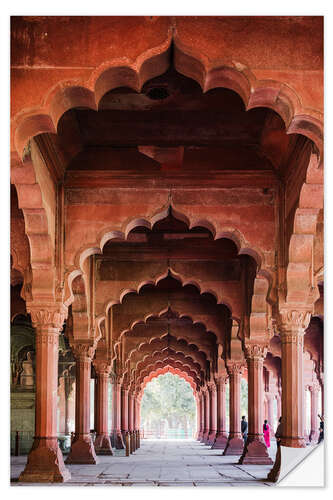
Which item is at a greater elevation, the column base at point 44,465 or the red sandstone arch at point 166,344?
the red sandstone arch at point 166,344

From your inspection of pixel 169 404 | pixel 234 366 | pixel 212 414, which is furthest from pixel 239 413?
pixel 169 404

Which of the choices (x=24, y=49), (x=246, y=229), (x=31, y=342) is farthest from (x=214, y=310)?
(x=24, y=49)

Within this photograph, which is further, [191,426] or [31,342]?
[191,426]

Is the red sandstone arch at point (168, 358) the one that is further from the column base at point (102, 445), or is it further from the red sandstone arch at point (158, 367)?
the column base at point (102, 445)

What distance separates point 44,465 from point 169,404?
6548 cm

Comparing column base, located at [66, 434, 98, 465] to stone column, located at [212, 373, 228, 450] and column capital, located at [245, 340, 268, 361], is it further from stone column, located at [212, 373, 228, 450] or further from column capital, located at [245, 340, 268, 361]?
stone column, located at [212, 373, 228, 450]

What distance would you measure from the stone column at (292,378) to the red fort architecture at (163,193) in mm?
26

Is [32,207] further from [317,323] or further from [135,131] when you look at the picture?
[317,323]

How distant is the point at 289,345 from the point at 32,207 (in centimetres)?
507

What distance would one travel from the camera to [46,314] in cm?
1232

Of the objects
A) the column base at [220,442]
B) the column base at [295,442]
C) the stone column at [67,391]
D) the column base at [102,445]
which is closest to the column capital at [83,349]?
the column base at [102,445]

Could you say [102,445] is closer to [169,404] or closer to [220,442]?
[220,442]

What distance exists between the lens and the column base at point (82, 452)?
54.7ft

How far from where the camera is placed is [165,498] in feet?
23.6
